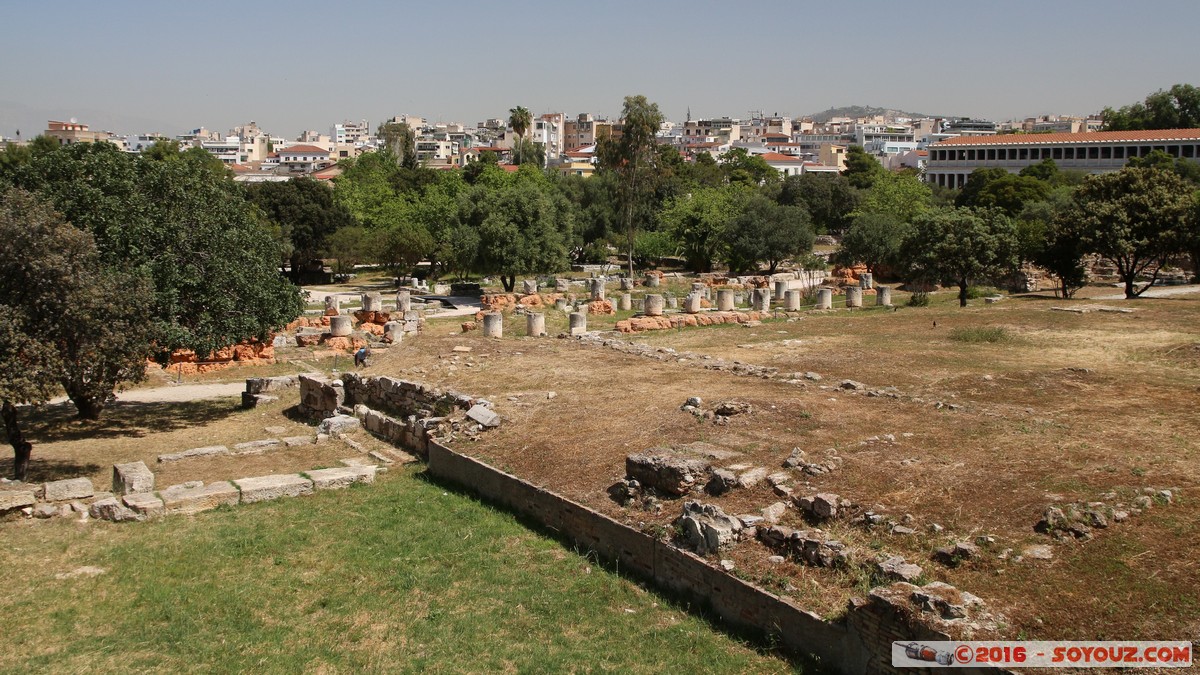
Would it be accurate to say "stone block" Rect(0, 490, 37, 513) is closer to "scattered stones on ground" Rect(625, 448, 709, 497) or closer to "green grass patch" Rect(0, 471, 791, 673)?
"green grass patch" Rect(0, 471, 791, 673)

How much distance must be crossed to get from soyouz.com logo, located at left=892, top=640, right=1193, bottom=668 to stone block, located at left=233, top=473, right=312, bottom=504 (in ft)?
37.8

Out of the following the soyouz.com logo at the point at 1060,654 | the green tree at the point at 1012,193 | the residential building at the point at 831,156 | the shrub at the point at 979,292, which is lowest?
the soyouz.com logo at the point at 1060,654

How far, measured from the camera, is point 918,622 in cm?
914

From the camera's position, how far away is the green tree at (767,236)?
55719 mm

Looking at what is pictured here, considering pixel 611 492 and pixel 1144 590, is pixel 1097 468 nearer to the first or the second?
pixel 1144 590

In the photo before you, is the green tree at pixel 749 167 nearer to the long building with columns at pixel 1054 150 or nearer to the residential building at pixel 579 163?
the long building with columns at pixel 1054 150

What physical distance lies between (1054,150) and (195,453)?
104 metres

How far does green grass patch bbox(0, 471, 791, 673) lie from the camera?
34.8 feet

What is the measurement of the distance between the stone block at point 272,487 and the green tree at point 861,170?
3386 inches

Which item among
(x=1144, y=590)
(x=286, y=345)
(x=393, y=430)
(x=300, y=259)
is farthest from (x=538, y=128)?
(x=1144, y=590)

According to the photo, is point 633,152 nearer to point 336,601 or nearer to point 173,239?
point 173,239

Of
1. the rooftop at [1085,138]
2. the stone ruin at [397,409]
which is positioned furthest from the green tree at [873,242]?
the rooftop at [1085,138]

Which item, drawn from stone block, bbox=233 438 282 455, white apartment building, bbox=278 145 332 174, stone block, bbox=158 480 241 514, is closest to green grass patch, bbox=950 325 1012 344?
stone block, bbox=233 438 282 455

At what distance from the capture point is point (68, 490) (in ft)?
52.4
